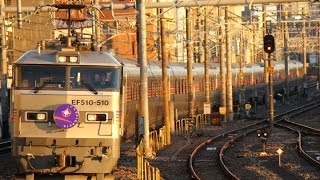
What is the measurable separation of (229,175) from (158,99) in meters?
19.9

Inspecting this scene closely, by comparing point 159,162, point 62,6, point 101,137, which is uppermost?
point 62,6

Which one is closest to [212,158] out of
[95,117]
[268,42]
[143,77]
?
[143,77]

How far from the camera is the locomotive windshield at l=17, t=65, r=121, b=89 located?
1438 centimetres

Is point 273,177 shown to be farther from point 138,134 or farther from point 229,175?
point 138,134

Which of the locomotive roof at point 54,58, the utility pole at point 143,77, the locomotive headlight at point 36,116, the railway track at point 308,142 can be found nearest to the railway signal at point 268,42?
the railway track at point 308,142

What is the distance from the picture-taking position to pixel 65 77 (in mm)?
14445

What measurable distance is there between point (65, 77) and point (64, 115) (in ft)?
2.75

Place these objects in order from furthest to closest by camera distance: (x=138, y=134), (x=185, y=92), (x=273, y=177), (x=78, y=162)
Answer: (x=185, y=92) → (x=138, y=134) → (x=273, y=177) → (x=78, y=162)

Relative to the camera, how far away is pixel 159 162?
76.7 ft

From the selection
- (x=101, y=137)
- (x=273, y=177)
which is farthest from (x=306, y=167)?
(x=101, y=137)

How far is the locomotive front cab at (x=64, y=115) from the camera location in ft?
46.5

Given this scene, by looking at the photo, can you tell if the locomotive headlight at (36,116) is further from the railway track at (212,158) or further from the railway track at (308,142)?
the railway track at (308,142)

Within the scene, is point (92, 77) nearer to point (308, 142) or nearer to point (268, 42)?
point (268, 42)

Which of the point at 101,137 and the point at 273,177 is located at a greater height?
the point at 101,137
